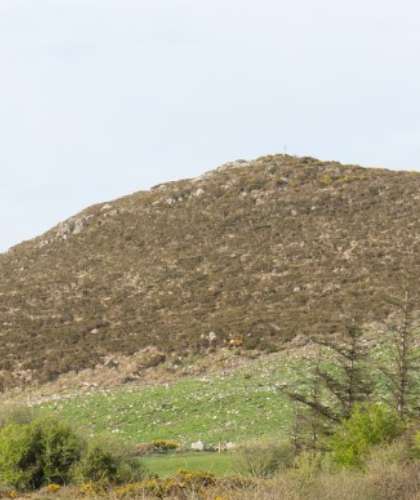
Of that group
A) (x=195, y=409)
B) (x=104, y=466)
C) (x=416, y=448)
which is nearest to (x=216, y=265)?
(x=195, y=409)

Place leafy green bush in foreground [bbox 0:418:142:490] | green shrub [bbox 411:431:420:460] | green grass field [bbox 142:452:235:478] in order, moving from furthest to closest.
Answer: green grass field [bbox 142:452:235:478], leafy green bush in foreground [bbox 0:418:142:490], green shrub [bbox 411:431:420:460]

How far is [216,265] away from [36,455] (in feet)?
113

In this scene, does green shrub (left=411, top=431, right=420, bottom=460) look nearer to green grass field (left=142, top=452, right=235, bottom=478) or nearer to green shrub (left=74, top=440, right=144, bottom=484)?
green grass field (left=142, top=452, right=235, bottom=478)

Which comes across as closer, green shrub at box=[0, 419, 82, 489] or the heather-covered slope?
green shrub at box=[0, 419, 82, 489]

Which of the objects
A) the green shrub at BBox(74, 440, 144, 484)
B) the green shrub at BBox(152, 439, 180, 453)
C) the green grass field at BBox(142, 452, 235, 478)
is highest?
the green shrub at BBox(74, 440, 144, 484)

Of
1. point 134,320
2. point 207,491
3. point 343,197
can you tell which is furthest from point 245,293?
point 207,491

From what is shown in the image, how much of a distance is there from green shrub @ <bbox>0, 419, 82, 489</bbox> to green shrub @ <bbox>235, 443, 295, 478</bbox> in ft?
13.4

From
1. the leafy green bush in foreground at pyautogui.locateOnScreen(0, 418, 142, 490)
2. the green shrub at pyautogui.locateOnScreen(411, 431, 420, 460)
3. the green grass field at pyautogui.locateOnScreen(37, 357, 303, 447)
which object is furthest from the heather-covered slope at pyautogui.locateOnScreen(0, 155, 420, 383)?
the green shrub at pyautogui.locateOnScreen(411, 431, 420, 460)

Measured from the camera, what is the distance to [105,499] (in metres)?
15.1

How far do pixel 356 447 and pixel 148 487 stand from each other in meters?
4.88

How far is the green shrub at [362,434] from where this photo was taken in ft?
64.5

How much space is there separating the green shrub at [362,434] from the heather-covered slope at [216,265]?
22.0 m

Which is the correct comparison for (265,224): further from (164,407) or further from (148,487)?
(148,487)

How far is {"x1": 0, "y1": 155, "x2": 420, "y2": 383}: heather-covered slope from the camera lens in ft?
154
